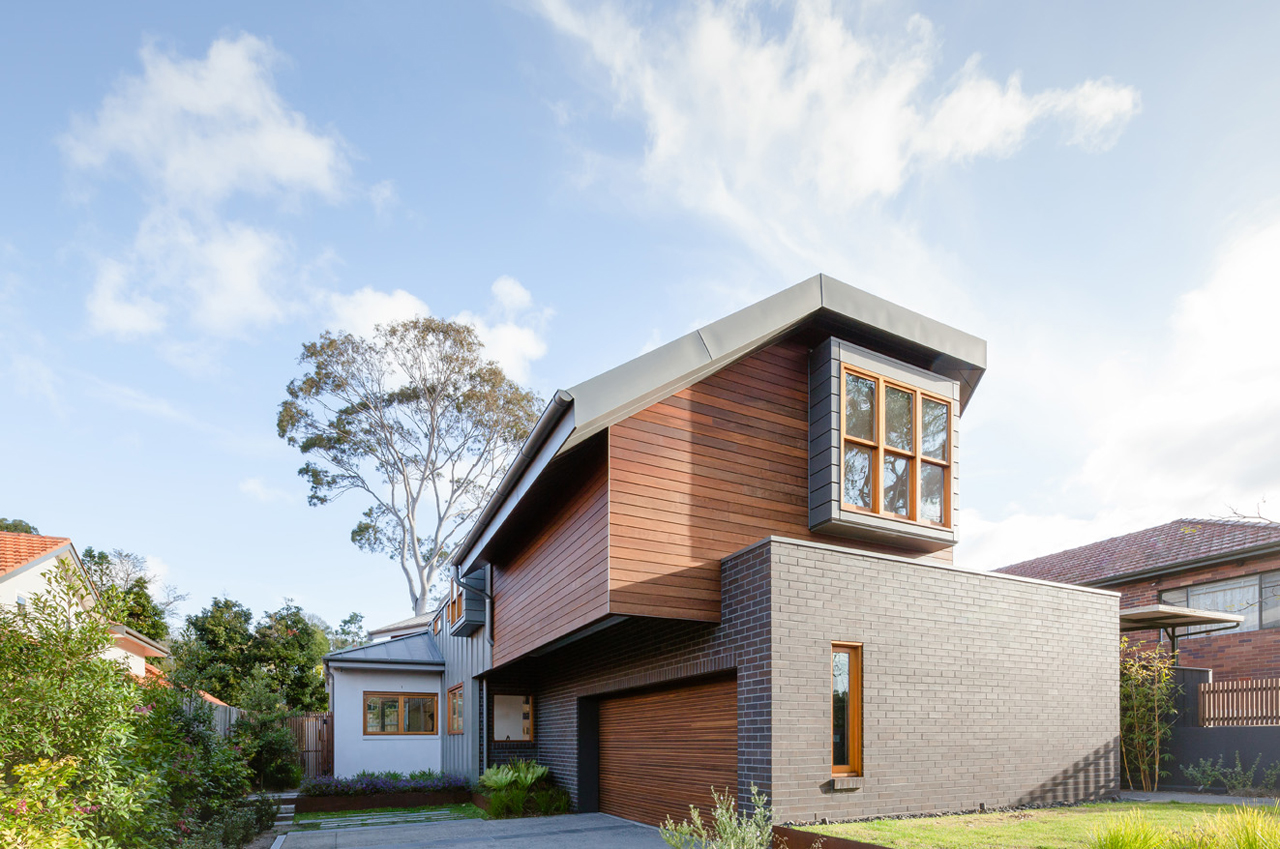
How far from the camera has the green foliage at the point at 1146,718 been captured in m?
11.8

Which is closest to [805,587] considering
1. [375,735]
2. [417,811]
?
[417,811]

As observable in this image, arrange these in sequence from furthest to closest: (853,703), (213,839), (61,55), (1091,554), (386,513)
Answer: (386,513) < (1091,554) < (61,55) < (213,839) < (853,703)

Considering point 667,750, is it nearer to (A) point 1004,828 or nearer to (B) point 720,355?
(A) point 1004,828

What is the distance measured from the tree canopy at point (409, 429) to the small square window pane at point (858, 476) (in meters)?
18.9

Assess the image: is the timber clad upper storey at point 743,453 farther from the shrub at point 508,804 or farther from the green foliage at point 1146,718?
the green foliage at point 1146,718

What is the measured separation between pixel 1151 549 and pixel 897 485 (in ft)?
34.4

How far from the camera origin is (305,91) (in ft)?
43.6

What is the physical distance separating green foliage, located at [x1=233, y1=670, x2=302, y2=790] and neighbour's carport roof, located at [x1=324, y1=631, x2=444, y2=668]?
1.62 m

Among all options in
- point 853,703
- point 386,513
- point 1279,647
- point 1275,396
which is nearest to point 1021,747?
point 853,703

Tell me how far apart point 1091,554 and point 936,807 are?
40.6 feet

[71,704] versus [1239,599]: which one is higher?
[71,704]

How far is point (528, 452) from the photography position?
9.30 meters

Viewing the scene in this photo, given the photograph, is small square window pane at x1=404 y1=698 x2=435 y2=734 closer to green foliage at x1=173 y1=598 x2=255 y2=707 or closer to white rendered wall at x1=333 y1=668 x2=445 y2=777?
white rendered wall at x1=333 y1=668 x2=445 y2=777

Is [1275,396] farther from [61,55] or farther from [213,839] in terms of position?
[61,55]
